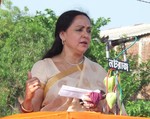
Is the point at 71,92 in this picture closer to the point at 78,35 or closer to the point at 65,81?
the point at 65,81

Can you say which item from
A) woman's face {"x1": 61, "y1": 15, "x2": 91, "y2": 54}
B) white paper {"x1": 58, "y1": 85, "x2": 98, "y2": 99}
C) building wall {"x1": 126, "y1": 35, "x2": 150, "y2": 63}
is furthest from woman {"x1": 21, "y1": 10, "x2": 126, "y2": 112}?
building wall {"x1": 126, "y1": 35, "x2": 150, "y2": 63}

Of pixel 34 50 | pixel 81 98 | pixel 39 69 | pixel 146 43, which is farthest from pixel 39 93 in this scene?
pixel 146 43

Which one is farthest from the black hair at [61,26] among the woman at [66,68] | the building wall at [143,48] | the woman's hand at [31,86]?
the building wall at [143,48]

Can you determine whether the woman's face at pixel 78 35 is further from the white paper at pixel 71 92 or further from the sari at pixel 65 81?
the white paper at pixel 71 92

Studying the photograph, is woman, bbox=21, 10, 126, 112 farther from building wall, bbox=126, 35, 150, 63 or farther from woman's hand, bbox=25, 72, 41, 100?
building wall, bbox=126, 35, 150, 63

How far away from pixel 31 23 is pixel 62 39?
5776mm

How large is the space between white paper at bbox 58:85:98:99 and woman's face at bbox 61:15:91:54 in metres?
0.39

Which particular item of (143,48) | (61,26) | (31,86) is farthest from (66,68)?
(143,48)

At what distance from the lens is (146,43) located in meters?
11.9

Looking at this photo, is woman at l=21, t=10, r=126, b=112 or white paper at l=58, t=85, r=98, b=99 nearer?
white paper at l=58, t=85, r=98, b=99

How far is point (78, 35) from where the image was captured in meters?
2.64

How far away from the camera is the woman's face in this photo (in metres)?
2.63

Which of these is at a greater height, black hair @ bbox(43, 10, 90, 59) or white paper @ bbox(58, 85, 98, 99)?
black hair @ bbox(43, 10, 90, 59)

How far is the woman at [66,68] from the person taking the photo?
2531 millimetres
